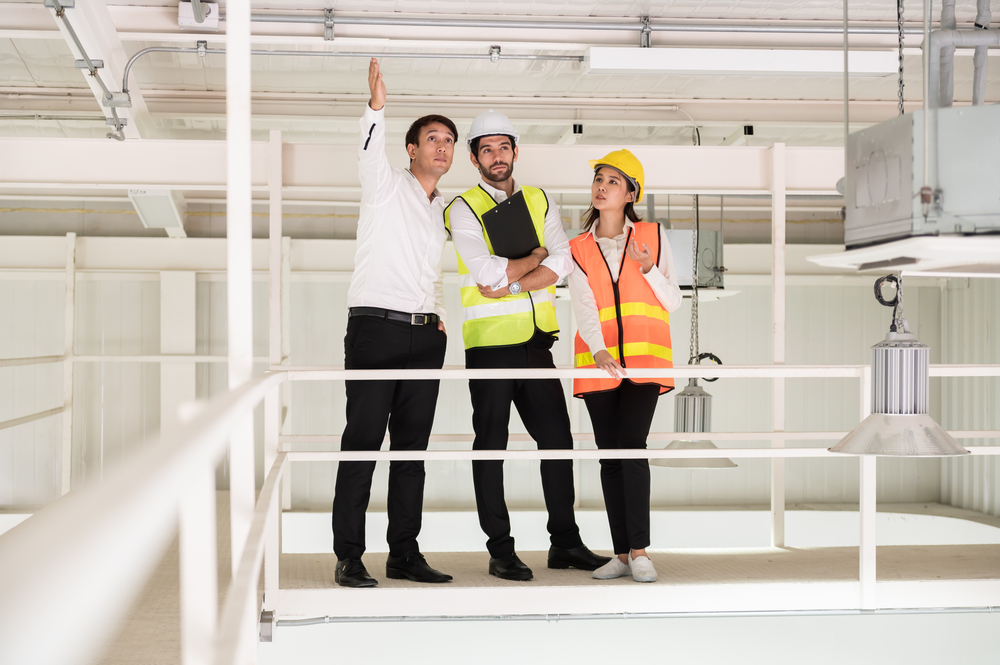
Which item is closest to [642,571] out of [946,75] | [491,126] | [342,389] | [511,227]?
[511,227]

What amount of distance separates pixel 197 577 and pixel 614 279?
6.95 ft

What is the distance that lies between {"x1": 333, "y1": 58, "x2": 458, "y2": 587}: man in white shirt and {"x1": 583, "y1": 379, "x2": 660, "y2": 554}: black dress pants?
1.99 ft

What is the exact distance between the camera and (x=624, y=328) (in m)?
2.78

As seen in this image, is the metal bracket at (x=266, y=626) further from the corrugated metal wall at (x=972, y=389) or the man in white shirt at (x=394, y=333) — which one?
the corrugated metal wall at (x=972, y=389)

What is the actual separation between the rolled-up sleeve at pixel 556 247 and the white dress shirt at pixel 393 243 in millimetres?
393

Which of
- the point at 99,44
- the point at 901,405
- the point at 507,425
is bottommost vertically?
the point at 507,425

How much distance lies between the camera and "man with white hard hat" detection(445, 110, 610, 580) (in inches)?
107

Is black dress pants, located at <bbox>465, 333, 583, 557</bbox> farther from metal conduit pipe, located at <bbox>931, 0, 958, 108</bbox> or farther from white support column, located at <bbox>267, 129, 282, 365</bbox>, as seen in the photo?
metal conduit pipe, located at <bbox>931, 0, 958, 108</bbox>

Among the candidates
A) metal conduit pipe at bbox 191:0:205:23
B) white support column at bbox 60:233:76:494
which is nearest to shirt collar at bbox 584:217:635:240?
metal conduit pipe at bbox 191:0:205:23

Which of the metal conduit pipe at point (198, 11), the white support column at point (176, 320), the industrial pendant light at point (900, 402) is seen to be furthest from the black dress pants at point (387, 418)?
the white support column at point (176, 320)

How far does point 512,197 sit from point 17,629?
2552 mm

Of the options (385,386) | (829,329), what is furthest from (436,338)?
(829,329)

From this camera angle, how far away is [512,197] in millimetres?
2740

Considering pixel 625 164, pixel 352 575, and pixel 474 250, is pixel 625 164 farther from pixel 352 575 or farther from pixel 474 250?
pixel 352 575
